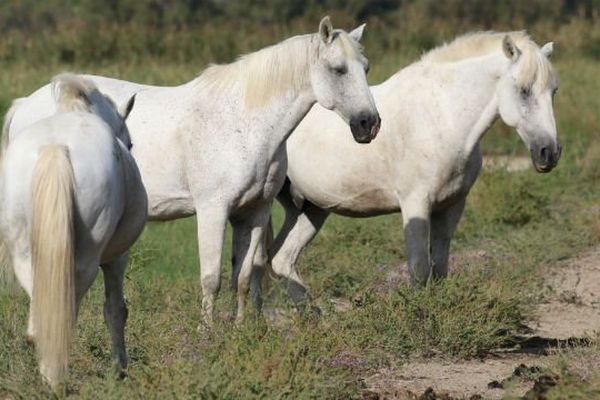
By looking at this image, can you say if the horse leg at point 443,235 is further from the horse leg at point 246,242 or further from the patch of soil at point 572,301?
the horse leg at point 246,242

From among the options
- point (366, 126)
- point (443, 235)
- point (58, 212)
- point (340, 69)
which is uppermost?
point (58, 212)

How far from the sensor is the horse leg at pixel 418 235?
8273 mm

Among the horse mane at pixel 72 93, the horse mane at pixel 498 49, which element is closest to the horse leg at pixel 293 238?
the horse mane at pixel 498 49

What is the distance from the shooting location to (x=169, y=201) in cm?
809

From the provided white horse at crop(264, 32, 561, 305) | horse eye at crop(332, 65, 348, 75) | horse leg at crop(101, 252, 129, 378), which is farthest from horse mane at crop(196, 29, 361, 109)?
horse leg at crop(101, 252, 129, 378)

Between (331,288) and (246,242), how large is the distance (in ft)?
5.32

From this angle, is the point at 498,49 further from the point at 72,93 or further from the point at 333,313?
the point at 72,93

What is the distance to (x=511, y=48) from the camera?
819 centimetres

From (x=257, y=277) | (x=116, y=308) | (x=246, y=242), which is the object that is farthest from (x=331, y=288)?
(x=116, y=308)

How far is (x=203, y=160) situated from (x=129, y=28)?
1591cm

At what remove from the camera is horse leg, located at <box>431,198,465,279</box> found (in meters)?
8.57

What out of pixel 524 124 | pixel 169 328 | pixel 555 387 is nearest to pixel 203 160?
pixel 169 328

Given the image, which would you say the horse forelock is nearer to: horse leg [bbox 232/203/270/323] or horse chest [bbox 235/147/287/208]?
horse chest [bbox 235/147/287/208]

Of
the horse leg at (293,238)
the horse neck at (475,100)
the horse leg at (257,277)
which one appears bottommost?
the horse leg at (293,238)
